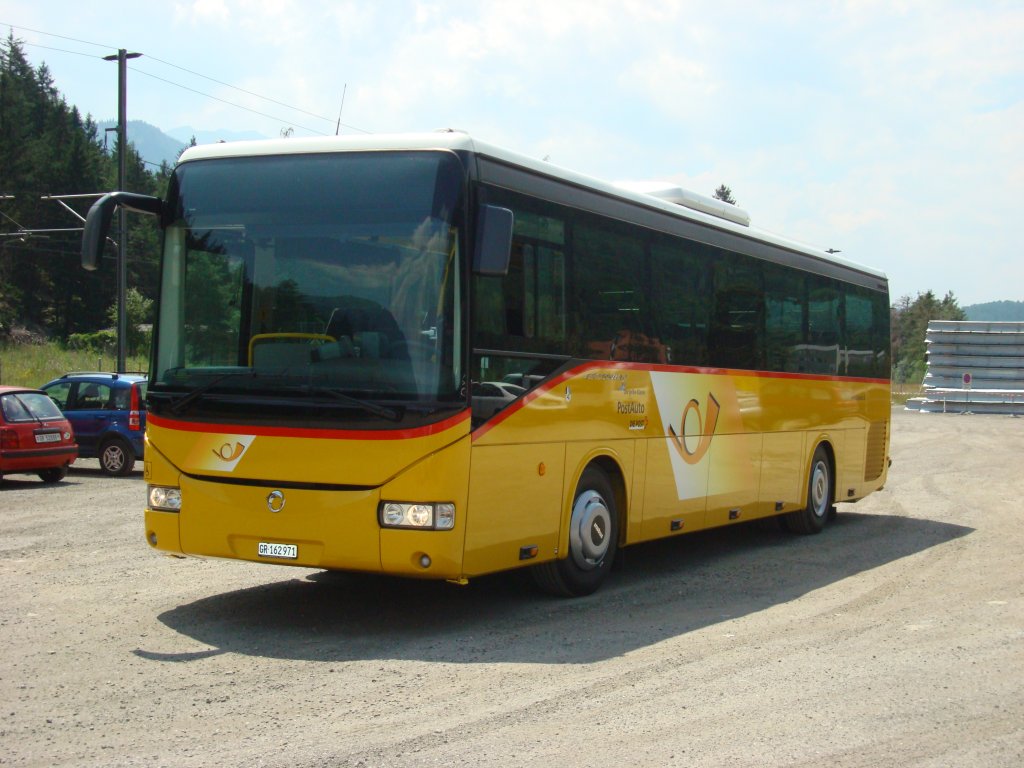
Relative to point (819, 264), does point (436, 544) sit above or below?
below

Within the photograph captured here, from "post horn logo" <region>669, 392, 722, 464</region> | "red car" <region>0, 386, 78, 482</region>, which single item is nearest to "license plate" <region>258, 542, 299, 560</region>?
"post horn logo" <region>669, 392, 722, 464</region>

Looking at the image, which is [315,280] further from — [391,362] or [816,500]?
[816,500]

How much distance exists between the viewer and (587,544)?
10039mm

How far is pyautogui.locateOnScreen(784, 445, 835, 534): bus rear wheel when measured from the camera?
51.0ft

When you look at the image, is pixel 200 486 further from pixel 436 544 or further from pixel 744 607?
pixel 744 607

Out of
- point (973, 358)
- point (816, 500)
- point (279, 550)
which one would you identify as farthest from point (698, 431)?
point (973, 358)

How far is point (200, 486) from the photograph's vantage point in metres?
8.72

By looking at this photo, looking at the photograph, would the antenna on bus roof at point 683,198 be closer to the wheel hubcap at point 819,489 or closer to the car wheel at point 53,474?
the wheel hubcap at point 819,489

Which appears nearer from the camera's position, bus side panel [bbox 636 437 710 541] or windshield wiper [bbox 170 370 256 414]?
windshield wiper [bbox 170 370 256 414]

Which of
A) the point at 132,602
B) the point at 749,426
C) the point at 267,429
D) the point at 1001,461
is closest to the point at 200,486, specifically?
the point at 267,429

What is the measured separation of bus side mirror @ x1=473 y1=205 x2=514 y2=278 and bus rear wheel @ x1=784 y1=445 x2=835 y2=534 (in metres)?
8.23

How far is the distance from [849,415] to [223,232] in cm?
1039

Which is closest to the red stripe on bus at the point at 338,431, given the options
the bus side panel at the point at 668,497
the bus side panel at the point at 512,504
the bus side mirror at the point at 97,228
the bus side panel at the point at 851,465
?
the bus side panel at the point at 512,504

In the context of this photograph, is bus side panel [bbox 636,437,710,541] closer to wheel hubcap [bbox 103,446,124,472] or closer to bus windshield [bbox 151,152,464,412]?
bus windshield [bbox 151,152,464,412]
